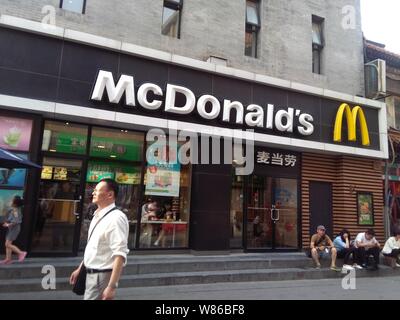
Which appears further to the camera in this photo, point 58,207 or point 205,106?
point 205,106

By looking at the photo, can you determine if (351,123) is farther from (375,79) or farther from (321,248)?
(321,248)

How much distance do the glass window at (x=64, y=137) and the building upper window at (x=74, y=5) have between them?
306cm

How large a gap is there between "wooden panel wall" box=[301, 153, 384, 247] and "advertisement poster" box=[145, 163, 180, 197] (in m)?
4.48

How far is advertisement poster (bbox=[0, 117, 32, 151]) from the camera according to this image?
27.7 ft

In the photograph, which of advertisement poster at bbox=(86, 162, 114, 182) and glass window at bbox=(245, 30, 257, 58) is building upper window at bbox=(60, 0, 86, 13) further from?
glass window at bbox=(245, 30, 257, 58)

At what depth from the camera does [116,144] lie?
398 inches

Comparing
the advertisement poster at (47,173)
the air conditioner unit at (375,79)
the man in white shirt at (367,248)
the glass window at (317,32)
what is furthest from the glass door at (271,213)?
the advertisement poster at (47,173)

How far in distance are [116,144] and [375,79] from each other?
32.5 ft

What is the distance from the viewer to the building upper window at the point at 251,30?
41.0 ft

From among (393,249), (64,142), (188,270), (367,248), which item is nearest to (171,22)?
(64,142)

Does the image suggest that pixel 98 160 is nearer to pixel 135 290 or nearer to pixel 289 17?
pixel 135 290

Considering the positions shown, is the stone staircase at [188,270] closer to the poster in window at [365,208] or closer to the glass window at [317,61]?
the poster in window at [365,208]

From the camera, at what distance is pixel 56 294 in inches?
282

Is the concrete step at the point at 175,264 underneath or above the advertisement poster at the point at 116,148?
underneath
